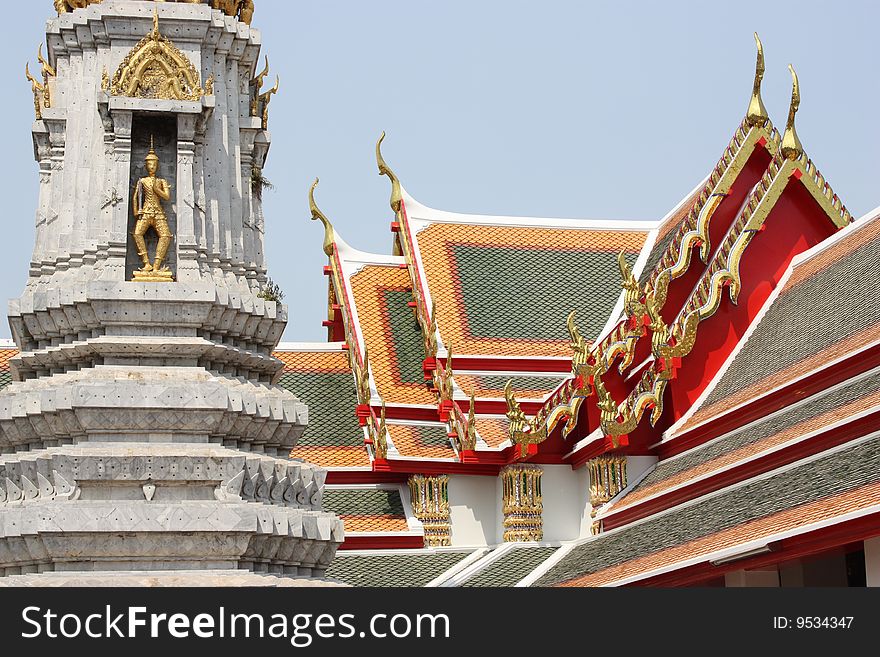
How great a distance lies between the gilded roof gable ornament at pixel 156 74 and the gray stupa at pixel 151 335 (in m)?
0.01

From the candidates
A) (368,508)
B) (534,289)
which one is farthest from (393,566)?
(534,289)

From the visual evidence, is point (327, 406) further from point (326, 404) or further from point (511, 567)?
point (511, 567)

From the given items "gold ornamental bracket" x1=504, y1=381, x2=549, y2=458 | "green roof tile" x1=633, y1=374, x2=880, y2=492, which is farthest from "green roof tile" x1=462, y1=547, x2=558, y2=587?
"green roof tile" x1=633, y1=374, x2=880, y2=492

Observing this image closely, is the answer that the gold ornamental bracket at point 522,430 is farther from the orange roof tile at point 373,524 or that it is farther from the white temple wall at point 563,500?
the orange roof tile at point 373,524

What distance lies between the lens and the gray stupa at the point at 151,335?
13.6 metres

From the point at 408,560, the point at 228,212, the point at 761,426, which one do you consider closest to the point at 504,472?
the point at 408,560

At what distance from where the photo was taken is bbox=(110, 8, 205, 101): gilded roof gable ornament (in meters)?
15.0

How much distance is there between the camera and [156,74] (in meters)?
15.1

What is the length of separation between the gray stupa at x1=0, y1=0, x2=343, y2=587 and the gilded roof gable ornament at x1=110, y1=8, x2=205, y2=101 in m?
0.01

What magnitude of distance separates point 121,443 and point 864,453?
6096mm

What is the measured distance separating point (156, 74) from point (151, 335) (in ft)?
7.77

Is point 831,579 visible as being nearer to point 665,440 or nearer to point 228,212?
point 665,440

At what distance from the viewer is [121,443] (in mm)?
13992

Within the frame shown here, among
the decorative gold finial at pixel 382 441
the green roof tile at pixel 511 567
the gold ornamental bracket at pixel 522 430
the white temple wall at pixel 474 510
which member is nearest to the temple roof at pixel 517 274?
the decorative gold finial at pixel 382 441
